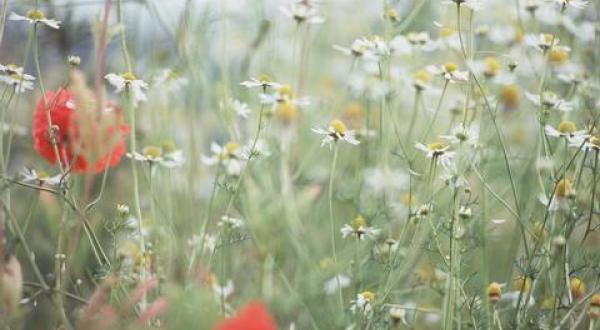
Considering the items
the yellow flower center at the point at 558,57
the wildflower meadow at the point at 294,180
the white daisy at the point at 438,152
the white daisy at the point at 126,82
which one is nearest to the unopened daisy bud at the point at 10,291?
the wildflower meadow at the point at 294,180

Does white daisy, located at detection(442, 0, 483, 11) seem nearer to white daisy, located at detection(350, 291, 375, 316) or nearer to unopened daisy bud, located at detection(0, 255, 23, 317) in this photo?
white daisy, located at detection(350, 291, 375, 316)

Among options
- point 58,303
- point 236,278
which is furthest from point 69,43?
point 58,303

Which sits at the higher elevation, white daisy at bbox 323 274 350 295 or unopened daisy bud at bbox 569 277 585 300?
unopened daisy bud at bbox 569 277 585 300

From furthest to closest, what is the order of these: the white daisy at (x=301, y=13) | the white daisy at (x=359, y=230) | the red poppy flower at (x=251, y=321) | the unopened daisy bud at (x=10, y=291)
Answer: the white daisy at (x=301, y=13)
the white daisy at (x=359, y=230)
the unopened daisy bud at (x=10, y=291)
the red poppy flower at (x=251, y=321)

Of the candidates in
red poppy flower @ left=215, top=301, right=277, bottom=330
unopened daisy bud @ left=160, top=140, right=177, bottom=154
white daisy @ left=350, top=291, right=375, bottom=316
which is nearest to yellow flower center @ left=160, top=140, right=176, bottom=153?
unopened daisy bud @ left=160, top=140, right=177, bottom=154

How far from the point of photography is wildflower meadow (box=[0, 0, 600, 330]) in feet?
2.26

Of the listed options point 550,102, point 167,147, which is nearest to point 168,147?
point 167,147

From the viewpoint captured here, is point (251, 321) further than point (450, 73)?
No

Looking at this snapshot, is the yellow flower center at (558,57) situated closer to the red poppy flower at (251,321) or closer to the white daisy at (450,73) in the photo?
the white daisy at (450,73)

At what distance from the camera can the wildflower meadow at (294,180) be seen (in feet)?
2.26

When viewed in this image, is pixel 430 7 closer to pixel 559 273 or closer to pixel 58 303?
pixel 559 273

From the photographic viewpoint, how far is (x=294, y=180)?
1.07 metres

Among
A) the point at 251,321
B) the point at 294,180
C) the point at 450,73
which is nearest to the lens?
the point at 251,321

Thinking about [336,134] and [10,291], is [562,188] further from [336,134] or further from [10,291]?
[10,291]
